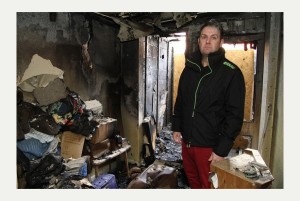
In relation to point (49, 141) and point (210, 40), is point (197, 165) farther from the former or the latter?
point (49, 141)

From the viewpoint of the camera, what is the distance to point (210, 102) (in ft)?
8.16

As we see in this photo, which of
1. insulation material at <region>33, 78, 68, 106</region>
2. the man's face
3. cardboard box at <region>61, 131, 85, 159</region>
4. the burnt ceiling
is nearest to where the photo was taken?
the man's face

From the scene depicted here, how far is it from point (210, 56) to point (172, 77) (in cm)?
710

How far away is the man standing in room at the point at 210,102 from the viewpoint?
2371 mm

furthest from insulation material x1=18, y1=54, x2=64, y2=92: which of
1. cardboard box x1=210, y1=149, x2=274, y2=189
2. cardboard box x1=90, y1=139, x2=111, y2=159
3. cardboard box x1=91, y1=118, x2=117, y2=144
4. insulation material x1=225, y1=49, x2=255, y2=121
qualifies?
insulation material x1=225, y1=49, x2=255, y2=121

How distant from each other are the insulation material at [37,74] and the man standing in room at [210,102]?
2230 millimetres

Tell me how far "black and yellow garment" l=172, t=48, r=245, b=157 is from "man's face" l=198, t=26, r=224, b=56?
0.20ft

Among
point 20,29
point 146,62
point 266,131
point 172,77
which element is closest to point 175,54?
point 172,77

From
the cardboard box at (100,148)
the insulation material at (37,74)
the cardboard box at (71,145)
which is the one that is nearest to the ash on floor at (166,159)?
the cardboard box at (100,148)

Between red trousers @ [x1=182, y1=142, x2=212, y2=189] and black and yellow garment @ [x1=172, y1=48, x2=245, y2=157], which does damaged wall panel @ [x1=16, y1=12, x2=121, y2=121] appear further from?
red trousers @ [x1=182, y1=142, x2=212, y2=189]

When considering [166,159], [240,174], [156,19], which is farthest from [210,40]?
[166,159]

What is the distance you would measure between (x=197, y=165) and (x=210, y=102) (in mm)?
704

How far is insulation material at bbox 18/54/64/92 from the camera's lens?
354 centimetres

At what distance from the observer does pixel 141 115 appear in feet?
20.2
